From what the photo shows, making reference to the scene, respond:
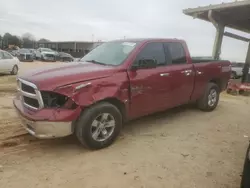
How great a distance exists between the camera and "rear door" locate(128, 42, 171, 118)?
4742 mm

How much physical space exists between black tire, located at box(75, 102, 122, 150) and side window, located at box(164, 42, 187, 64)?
6.76 feet

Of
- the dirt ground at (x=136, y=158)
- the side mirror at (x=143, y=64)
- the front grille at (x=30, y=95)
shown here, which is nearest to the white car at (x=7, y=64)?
the dirt ground at (x=136, y=158)

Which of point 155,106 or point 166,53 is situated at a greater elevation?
point 166,53

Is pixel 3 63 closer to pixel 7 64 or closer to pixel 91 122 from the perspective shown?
pixel 7 64

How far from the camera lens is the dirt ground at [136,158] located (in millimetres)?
3420

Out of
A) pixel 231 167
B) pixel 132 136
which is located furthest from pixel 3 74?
pixel 231 167

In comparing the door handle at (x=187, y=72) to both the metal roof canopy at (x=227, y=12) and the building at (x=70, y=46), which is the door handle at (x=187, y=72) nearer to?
the metal roof canopy at (x=227, y=12)

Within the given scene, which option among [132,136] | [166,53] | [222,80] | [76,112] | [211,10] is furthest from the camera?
[211,10]

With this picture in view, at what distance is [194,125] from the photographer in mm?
5918

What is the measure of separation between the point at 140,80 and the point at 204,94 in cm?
270

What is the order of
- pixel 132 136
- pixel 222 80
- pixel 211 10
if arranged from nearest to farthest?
1. pixel 132 136
2. pixel 222 80
3. pixel 211 10

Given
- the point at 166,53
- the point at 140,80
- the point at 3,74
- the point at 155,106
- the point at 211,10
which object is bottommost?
the point at 3,74

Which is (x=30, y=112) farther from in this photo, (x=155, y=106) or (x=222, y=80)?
(x=222, y=80)

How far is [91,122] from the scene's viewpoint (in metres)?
4.08
